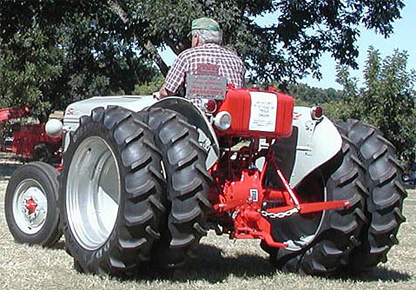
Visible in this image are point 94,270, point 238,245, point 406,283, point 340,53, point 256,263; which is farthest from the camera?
point 340,53

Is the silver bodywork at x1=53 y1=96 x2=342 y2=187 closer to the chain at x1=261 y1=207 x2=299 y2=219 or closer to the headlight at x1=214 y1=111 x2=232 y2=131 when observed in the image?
the headlight at x1=214 y1=111 x2=232 y2=131

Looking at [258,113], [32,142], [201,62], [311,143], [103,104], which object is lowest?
[32,142]

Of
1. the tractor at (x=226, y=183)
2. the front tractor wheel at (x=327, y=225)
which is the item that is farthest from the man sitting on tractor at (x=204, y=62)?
the front tractor wheel at (x=327, y=225)

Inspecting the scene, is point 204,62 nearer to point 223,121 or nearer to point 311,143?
point 223,121

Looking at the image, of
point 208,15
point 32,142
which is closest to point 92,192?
point 208,15

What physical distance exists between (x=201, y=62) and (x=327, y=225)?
1.65m

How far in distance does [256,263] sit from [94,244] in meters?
1.72

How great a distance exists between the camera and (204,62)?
6.64 m

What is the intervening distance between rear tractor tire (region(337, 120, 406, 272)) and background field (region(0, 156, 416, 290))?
0.74 ft

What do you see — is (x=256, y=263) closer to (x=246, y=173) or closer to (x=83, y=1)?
(x=246, y=173)

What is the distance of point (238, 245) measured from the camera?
8602mm

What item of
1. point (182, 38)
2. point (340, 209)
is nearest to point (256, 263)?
point (340, 209)

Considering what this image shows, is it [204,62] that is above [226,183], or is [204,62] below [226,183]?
above

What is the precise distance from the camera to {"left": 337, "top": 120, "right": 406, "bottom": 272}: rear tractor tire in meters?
6.57
